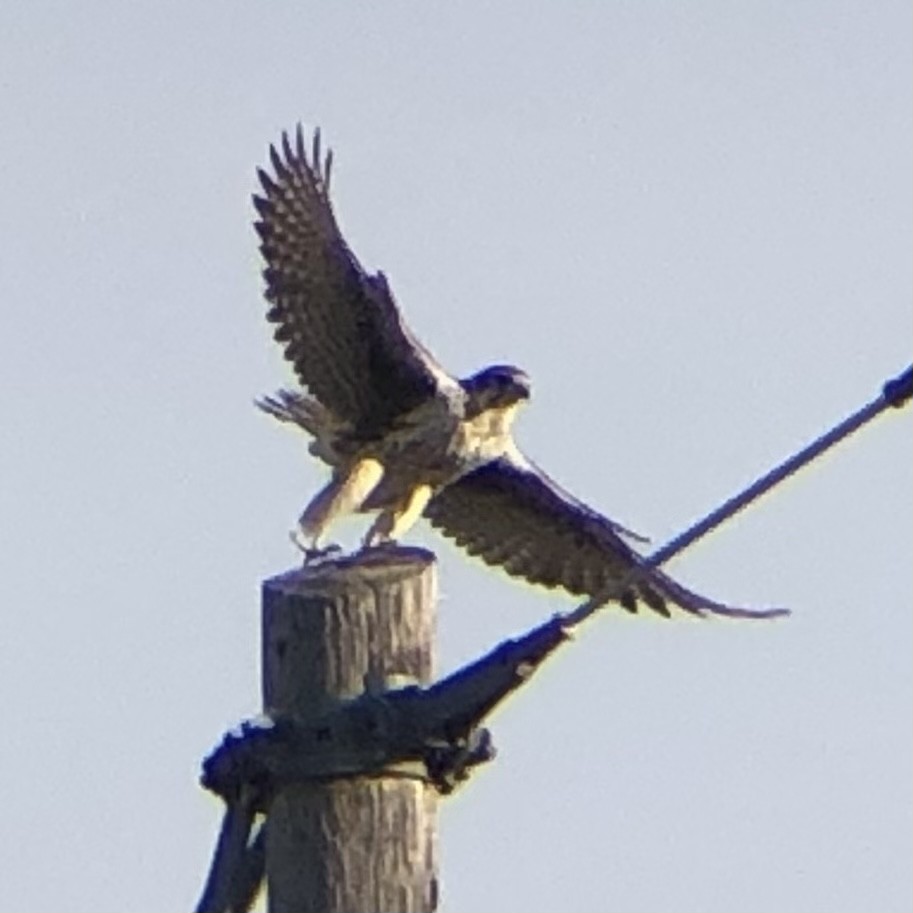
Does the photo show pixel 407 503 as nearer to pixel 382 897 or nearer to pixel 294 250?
pixel 294 250

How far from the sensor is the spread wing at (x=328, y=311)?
11578 mm

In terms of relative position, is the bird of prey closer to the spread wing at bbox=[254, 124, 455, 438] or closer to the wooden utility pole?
the spread wing at bbox=[254, 124, 455, 438]

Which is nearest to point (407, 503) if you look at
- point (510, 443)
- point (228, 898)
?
point (510, 443)

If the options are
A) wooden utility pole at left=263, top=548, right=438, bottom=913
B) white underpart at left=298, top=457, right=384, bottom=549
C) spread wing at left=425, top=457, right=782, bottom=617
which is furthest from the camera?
spread wing at left=425, top=457, right=782, bottom=617

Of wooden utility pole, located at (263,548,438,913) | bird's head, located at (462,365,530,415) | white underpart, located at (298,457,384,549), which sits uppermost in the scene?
bird's head, located at (462,365,530,415)

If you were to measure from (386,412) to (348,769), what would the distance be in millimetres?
6324

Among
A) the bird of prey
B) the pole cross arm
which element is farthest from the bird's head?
the pole cross arm

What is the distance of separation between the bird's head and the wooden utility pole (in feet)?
20.7

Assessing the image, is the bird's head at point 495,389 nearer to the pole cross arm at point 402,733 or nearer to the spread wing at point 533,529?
the spread wing at point 533,529

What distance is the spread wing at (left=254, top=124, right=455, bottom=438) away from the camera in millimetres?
11578

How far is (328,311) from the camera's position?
460 inches

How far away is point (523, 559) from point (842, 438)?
6.91 meters

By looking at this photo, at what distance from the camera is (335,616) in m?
5.50

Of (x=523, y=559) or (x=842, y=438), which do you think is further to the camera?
(x=523, y=559)
